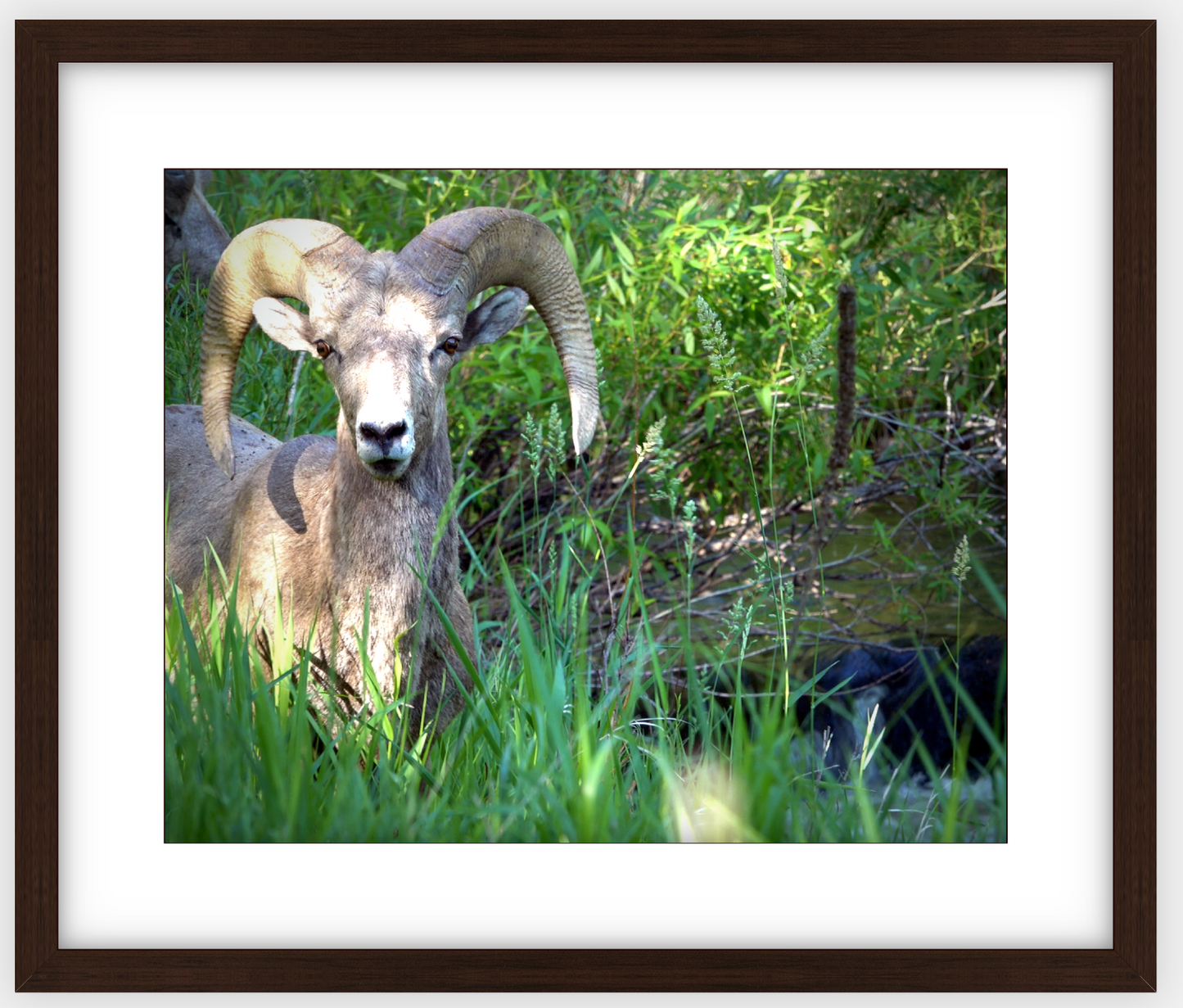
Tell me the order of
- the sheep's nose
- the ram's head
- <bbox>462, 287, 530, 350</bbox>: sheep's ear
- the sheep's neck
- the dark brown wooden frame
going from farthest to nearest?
<bbox>462, 287, 530, 350</bbox>: sheep's ear
the sheep's neck
the ram's head
the sheep's nose
the dark brown wooden frame

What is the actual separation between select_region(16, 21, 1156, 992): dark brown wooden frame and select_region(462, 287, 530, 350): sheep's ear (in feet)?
2.64

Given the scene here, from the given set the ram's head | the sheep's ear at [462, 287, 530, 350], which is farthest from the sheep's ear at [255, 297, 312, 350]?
the sheep's ear at [462, 287, 530, 350]

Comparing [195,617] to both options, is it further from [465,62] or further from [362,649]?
[465,62]

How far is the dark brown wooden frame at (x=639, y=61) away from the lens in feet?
7.66

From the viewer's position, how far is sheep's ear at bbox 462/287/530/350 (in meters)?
3.12

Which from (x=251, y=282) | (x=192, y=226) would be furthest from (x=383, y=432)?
(x=192, y=226)

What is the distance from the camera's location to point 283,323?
299cm

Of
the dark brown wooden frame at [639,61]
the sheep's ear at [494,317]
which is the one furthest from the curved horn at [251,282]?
the dark brown wooden frame at [639,61]

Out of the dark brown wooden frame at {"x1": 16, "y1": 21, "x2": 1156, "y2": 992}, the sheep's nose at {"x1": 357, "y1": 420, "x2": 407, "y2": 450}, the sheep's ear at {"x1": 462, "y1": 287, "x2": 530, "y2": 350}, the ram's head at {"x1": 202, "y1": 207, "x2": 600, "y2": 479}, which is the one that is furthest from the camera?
the sheep's ear at {"x1": 462, "y1": 287, "x2": 530, "y2": 350}

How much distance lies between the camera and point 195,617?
2826 mm

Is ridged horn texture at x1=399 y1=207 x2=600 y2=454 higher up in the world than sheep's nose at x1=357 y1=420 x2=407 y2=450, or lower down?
higher up

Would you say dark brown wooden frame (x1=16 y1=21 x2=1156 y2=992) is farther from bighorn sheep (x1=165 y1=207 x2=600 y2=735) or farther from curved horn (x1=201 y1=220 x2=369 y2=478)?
curved horn (x1=201 y1=220 x2=369 y2=478)

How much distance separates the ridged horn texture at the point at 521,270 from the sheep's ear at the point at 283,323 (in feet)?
1.13

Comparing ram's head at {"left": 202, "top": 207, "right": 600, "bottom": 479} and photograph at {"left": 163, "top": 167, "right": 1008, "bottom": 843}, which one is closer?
photograph at {"left": 163, "top": 167, "right": 1008, "bottom": 843}
